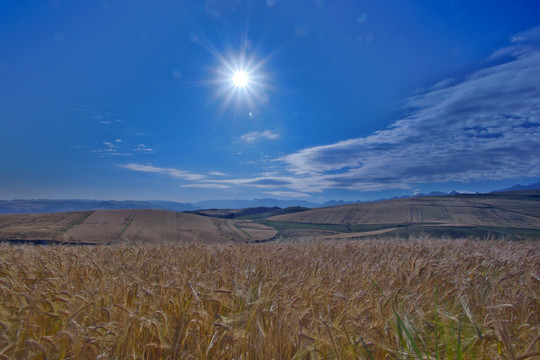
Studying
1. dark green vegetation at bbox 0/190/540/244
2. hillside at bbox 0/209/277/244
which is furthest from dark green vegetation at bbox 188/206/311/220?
hillside at bbox 0/209/277/244

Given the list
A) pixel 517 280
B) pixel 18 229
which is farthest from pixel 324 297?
pixel 18 229

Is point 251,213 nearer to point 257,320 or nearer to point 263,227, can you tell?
point 263,227

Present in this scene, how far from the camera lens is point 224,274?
4066 millimetres

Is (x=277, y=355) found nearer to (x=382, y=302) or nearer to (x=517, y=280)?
(x=382, y=302)

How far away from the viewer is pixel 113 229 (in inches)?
1855

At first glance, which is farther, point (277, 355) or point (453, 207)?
point (453, 207)

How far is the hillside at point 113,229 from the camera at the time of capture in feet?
131

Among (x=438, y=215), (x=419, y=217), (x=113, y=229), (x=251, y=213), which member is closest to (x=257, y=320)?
(x=113, y=229)

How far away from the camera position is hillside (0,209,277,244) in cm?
3978

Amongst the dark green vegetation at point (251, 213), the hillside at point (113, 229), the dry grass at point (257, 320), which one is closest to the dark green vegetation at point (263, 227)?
the hillside at point (113, 229)

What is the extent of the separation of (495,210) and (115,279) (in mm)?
86865

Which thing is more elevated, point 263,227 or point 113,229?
point 113,229

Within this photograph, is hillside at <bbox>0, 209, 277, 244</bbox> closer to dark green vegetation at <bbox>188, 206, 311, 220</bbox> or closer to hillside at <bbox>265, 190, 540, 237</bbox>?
hillside at <bbox>265, 190, 540, 237</bbox>

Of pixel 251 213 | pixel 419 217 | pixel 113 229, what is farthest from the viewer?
pixel 251 213
